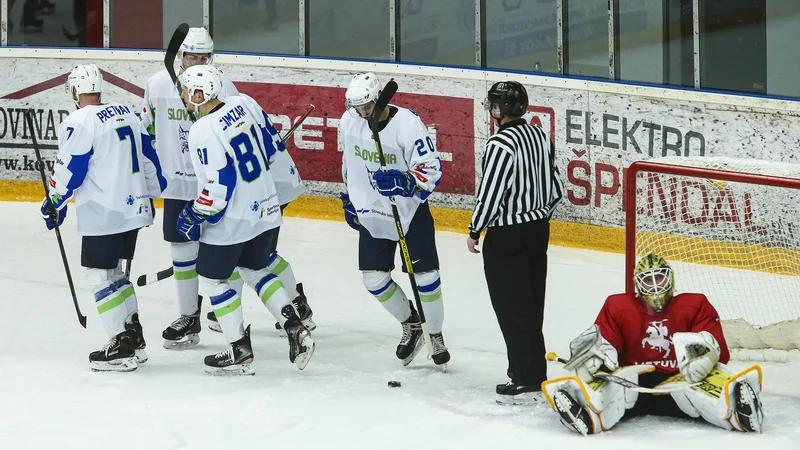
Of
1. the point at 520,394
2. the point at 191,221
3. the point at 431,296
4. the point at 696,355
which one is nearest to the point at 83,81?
the point at 191,221

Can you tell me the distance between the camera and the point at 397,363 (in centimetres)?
535

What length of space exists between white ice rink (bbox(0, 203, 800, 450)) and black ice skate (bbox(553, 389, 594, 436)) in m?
0.04

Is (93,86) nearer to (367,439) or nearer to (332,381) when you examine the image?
(332,381)

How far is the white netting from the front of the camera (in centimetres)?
561

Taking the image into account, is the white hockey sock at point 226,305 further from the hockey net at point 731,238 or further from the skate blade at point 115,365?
the hockey net at point 731,238

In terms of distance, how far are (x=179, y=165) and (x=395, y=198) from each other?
3.71 feet

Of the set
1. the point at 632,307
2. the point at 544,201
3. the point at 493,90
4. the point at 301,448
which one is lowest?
the point at 301,448

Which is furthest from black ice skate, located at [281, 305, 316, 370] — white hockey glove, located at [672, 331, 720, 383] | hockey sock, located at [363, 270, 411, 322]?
white hockey glove, located at [672, 331, 720, 383]

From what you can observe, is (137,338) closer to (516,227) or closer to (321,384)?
(321,384)

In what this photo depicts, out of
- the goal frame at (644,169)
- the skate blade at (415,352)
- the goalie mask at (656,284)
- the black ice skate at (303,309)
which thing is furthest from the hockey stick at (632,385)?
the black ice skate at (303,309)

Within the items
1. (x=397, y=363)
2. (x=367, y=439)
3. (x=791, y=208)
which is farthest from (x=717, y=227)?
(x=367, y=439)

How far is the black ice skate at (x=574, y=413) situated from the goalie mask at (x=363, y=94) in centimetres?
137

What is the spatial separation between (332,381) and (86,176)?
4.08ft

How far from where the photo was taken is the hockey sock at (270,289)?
16.9 feet
